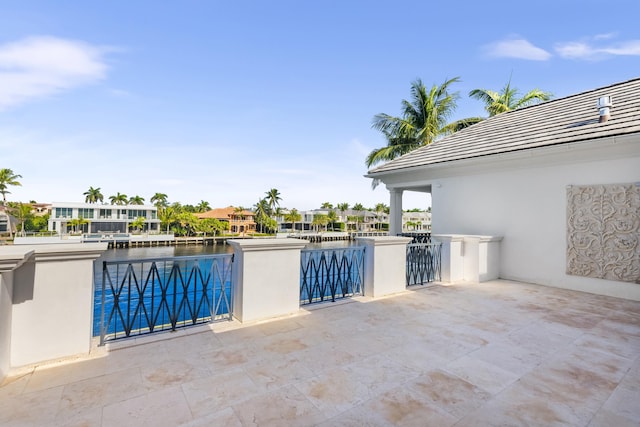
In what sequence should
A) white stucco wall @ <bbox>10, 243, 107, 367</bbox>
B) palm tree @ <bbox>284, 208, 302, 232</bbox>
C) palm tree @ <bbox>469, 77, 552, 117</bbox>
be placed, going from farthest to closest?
palm tree @ <bbox>284, 208, 302, 232</bbox>, palm tree @ <bbox>469, 77, 552, 117</bbox>, white stucco wall @ <bbox>10, 243, 107, 367</bbox>

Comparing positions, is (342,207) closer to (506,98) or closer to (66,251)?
(506,98)

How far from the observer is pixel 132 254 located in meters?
41.0

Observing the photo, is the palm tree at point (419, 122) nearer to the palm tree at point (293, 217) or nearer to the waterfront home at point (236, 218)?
the waterfront home at point (236, 218)

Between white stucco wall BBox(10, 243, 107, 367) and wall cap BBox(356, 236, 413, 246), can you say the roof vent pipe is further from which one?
white stucco wall BBox(10, 243, 107, 367)

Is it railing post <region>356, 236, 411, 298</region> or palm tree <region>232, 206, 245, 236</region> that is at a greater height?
palm tree <region>232, 206, 245, 236</region>

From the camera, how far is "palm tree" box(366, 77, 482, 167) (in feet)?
65.1

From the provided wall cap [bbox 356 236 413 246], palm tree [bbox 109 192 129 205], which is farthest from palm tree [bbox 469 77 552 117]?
palm tree [bbox 109 192 129 205]

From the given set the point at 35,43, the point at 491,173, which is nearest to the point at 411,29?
the point at 491,173

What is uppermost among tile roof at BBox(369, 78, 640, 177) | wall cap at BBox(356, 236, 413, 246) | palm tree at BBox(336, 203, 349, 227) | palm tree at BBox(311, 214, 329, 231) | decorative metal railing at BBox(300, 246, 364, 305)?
palm tree at BBox(336, 203, 349, 227)

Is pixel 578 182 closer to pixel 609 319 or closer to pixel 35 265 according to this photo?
pixel 609 319

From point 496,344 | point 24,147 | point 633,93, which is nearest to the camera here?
point 496,344

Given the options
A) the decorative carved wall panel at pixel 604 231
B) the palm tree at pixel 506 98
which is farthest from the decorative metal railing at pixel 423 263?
the palm tree at pixel 506 98

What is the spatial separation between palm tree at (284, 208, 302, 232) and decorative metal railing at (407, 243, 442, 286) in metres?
70.0

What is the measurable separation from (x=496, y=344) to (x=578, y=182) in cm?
551
